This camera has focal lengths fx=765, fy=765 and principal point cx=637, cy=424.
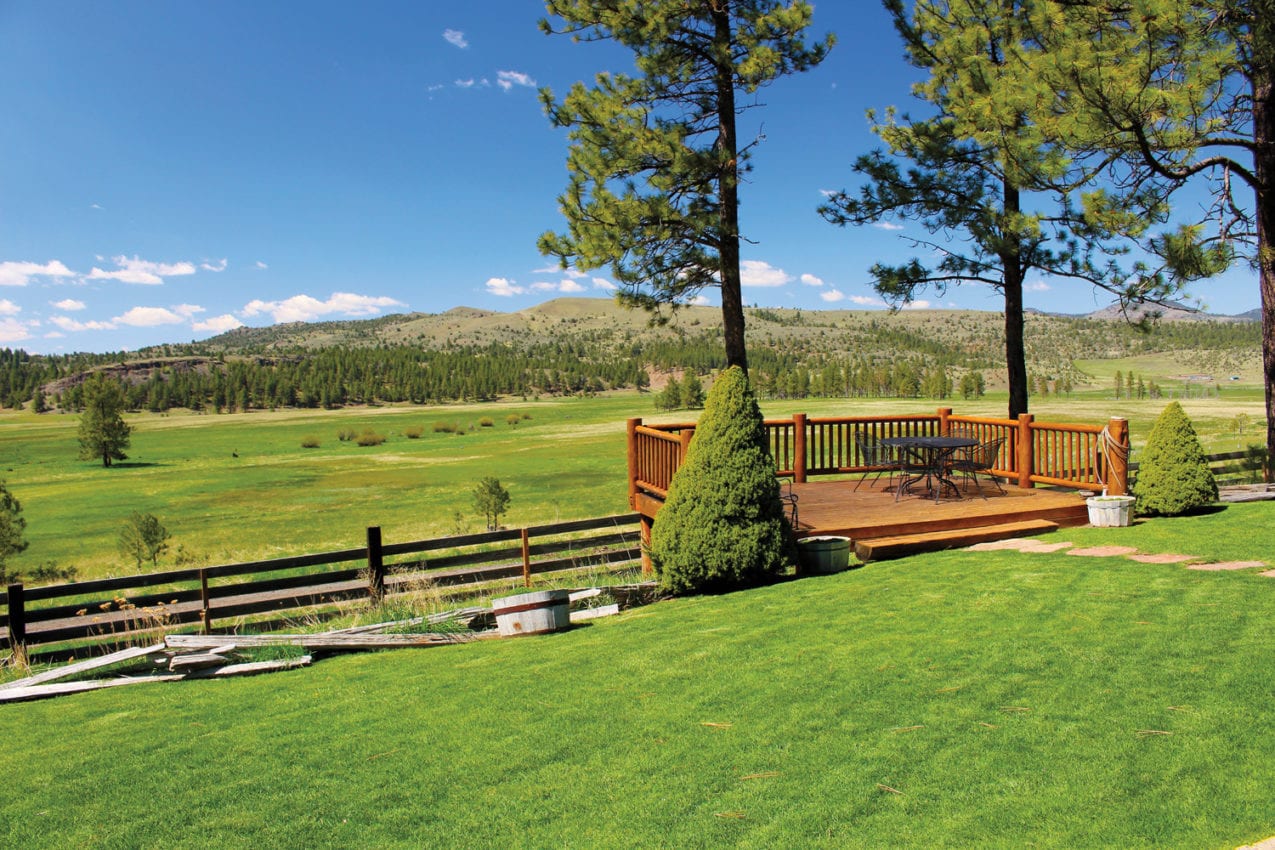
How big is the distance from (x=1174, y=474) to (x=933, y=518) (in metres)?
3.44

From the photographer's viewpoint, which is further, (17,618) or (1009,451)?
(1009,451)

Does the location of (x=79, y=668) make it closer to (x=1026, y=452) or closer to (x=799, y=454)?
(x=799, y=454)

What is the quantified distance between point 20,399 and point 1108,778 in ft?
622

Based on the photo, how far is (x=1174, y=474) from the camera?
1048cm

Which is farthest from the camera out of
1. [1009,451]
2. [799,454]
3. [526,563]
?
[799,454]

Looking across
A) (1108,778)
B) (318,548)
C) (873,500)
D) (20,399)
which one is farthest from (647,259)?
(20,399)

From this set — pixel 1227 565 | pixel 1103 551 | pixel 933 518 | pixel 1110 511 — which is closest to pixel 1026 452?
pixel 1110 511

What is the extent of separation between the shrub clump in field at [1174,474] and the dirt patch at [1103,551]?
2.28 m

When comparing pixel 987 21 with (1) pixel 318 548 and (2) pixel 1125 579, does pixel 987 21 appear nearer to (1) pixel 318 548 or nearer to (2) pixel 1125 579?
(2) pixel 1125 579

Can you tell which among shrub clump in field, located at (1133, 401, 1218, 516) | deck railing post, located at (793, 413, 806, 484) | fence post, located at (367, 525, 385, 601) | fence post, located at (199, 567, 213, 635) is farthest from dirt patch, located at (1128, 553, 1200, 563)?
fence post, located at (199, 567, 213, 635)

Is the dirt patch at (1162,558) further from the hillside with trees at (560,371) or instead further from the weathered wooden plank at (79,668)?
the hillside with trees at (560,371)

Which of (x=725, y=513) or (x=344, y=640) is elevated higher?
(x=725, y=513)

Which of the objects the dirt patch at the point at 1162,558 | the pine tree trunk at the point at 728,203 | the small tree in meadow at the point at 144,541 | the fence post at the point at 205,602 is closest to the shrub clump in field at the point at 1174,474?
the dirt patch at the point at 1162,558

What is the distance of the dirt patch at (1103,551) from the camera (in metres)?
8.48
